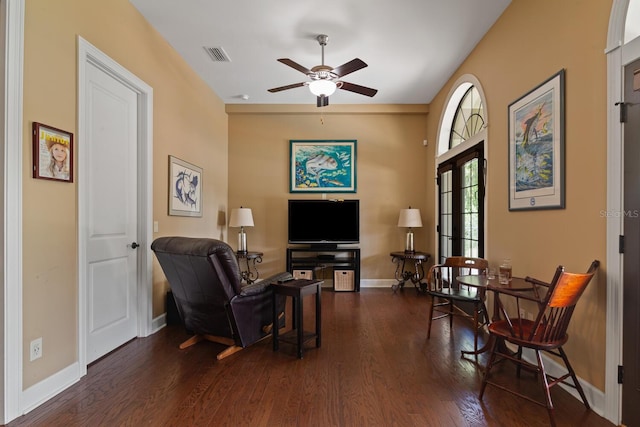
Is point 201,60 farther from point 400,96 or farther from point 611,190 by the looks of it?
point 611,190

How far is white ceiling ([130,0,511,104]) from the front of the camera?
3062mm

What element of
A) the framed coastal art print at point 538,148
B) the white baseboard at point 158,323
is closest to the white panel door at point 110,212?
the white baseboard at point 158,323

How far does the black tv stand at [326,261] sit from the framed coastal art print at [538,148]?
9.39ft

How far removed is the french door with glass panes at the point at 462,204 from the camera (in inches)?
147

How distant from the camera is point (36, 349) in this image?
2.05 metres

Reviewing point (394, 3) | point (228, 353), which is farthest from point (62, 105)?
point (394, 3)

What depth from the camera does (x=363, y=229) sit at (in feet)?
18.8

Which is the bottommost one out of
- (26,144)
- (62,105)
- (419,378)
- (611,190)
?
(419,378)

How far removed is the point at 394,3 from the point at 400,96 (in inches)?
93.3

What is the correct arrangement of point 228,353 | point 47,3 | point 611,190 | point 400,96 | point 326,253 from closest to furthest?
point 611,190
point 47,3
point 228,353
point 400,96
point 326,253

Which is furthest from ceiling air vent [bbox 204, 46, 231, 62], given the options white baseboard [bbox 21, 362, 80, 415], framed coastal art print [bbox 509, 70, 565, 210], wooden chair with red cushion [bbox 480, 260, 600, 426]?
wooden chair with red cushion [bbox 480, 260, 600, 426]

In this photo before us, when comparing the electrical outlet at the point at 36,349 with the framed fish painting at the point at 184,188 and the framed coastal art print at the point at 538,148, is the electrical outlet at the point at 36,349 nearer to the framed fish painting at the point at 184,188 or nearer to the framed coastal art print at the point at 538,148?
the framed fish painting at the point at 184,188

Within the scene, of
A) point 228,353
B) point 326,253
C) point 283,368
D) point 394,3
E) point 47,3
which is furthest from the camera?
point 326,253

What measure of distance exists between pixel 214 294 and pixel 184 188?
195 centimetres
